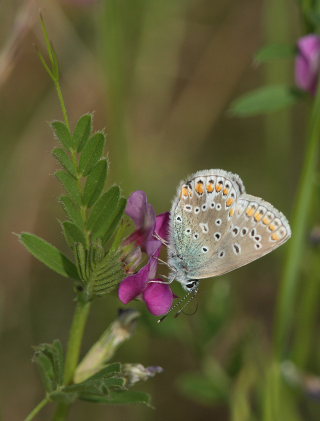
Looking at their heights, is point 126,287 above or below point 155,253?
below

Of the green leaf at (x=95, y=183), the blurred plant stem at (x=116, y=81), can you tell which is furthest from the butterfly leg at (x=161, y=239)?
the blurred plant stem at (x=116, y=81)

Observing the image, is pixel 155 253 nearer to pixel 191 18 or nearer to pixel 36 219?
pixel 36 219

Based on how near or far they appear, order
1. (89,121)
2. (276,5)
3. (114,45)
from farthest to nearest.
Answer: (276,5)
(114,45)
(89,121)

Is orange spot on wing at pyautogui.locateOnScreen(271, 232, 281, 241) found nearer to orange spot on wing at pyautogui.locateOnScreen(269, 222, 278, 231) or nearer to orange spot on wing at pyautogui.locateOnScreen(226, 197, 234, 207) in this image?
orange spot on wing at pyautogui.locateOnScreen(269, 222, 278, 231)

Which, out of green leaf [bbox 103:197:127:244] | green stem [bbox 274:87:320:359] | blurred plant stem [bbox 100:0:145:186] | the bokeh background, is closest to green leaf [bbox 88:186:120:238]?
green leaf [bbox 103:197:127:244]

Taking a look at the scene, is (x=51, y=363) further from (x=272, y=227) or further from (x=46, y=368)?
(x=272, y=227)

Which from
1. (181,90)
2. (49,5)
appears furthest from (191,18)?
(49,5)
